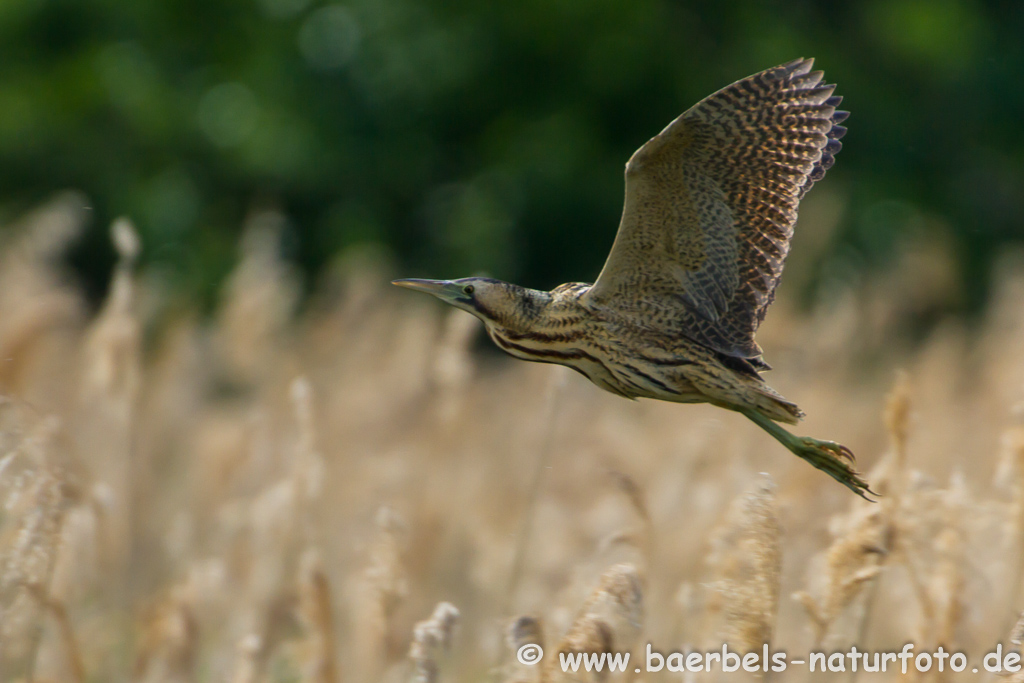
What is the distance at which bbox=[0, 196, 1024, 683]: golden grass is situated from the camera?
181 cm

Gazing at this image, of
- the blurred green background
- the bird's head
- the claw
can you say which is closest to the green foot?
the claw

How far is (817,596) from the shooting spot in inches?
78.5

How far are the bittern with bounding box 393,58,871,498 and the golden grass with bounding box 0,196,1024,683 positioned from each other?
0.20 metres

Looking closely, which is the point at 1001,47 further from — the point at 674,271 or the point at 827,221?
the point at 674,271

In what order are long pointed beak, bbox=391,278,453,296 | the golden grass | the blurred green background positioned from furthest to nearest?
1. the blurred green background
2. long pointed beak, bbox=391,278,453,296
3. the golden grass

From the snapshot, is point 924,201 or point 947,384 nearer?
point 947,384

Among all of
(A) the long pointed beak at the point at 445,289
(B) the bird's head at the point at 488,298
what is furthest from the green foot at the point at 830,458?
(A) the long pointed beak at the point at 445,289

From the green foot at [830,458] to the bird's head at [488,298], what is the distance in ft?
1.53

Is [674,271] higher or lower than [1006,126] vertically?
lower

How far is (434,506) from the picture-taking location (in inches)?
124

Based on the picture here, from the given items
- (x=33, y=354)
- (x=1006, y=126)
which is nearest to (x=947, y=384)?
(x=33, y=354)

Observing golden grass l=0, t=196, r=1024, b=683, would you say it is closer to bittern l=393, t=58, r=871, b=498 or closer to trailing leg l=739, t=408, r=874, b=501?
trailing leg l=739, t=408, r=874, b=501

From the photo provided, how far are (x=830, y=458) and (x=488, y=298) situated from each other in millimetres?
580

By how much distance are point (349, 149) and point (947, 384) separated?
671 cm
